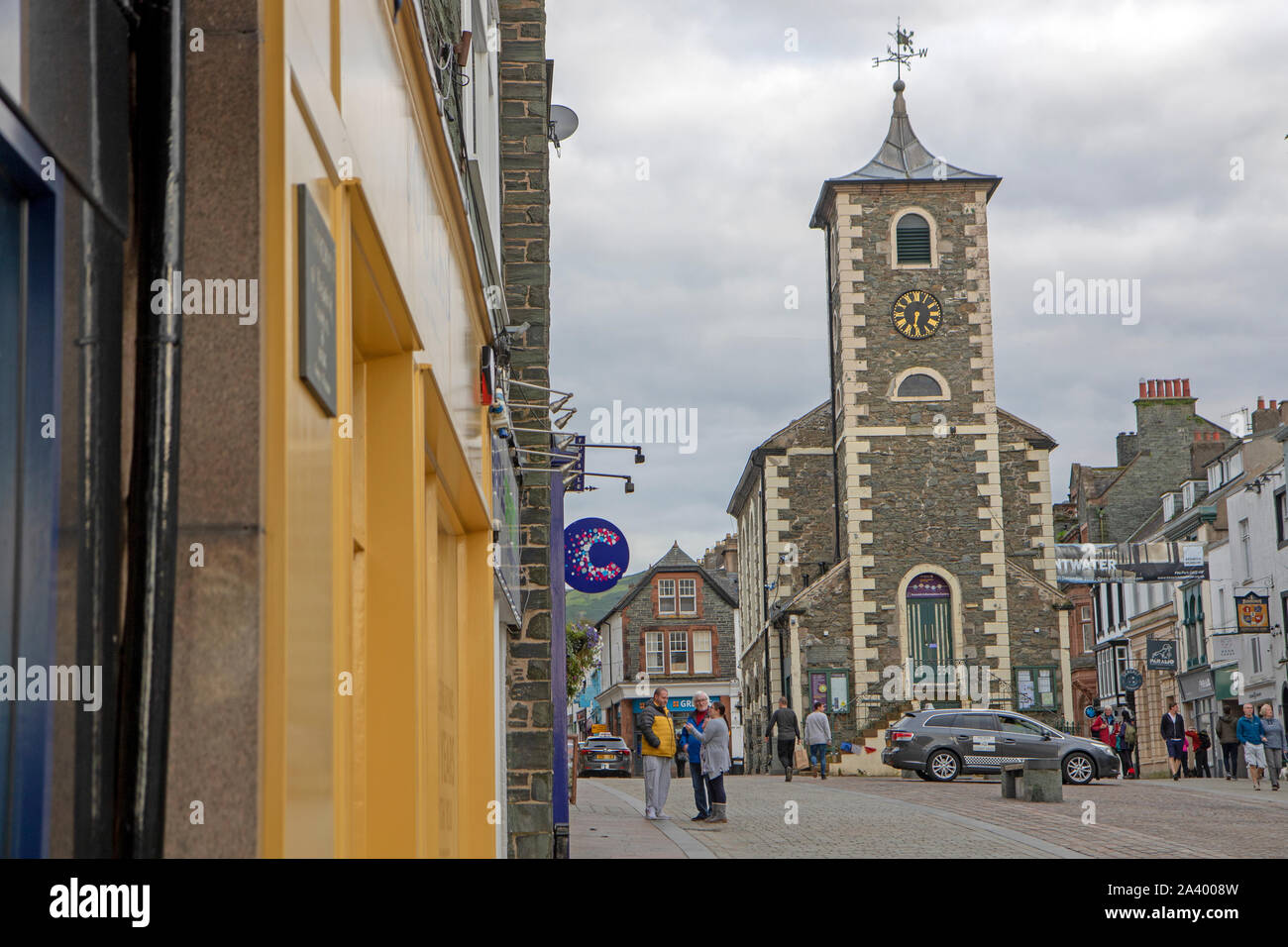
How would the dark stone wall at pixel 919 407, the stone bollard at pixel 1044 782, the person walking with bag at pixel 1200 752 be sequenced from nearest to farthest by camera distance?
1. the stone bollard at pixel 1044 782
2. the person walking with bag at pixel 1200 752
3. the dark stone wall at pixel 919 407

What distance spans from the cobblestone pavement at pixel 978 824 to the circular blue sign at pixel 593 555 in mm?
2824

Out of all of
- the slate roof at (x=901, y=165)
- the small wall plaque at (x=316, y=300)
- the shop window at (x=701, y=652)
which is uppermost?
the slate roof at (x=901, y=165)

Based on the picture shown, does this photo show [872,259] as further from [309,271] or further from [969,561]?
[309,271]

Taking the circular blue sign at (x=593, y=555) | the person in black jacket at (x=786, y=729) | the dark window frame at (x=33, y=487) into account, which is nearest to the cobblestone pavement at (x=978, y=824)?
the person in black jacket at (x=786, y=729)

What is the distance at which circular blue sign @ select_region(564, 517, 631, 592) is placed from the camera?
15.9m

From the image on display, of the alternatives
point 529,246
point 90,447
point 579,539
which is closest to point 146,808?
point 90,447

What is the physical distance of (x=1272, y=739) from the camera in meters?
26.3

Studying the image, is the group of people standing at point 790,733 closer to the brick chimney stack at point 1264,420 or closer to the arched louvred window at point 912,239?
the arched louvred window at point 912,239

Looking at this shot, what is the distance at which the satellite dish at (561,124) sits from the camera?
17.0m

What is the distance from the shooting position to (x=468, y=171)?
8336mm

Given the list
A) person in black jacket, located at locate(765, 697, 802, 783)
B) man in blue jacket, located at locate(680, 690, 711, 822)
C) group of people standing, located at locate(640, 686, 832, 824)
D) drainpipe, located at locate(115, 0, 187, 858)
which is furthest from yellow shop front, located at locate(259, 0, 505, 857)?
person in black jacket, located at locate(765, 697, 802, 783)

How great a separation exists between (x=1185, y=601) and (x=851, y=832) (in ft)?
123

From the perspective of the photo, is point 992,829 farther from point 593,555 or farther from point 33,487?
point 33,487

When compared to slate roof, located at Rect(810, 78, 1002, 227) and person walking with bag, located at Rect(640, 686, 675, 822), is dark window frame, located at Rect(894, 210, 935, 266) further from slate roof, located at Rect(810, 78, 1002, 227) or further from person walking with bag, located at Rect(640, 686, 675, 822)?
person walking with bag, located at Rect(640, 686, 675, 822)
